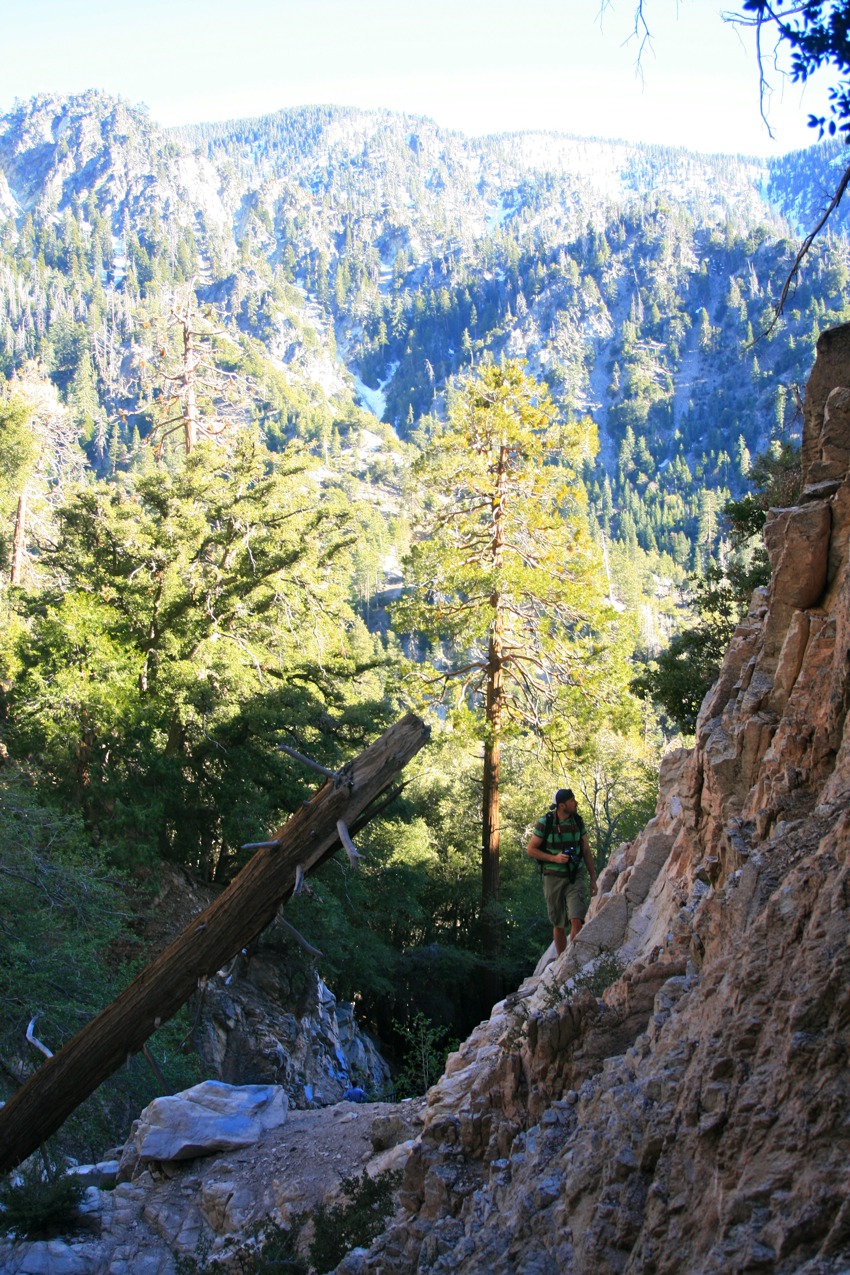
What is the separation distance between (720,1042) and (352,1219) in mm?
3142

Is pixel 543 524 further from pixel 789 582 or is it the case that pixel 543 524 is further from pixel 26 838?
pixel 789 582

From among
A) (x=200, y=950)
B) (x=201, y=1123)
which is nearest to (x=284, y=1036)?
(x=201, y=1123)

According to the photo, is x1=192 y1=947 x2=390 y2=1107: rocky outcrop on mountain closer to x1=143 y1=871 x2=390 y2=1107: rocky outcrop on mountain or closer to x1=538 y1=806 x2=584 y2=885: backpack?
x1=143 y1=871 x2=390 y2=1107: rocky outcrop on mountain

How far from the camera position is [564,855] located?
8.38m

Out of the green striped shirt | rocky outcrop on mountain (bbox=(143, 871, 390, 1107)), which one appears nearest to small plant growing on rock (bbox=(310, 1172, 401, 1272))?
the green striped shirt

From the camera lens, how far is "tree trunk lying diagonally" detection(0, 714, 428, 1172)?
6.73 meters

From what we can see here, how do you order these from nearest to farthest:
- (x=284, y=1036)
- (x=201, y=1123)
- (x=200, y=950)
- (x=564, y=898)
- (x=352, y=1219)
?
1. (x=352, y=1219)
2. (x=200, y=950)
3. (x=201, y=1123)
4. (x=564, y=898)
5. (x=284, y=1036)

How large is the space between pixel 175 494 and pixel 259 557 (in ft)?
6.64

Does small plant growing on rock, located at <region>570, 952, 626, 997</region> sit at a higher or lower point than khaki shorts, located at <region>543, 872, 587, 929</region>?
higher

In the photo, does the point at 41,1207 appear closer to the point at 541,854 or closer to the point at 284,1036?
the point at 541,854

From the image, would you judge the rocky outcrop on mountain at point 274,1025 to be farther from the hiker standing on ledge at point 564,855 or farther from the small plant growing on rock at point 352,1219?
the small plant growing on rock at point 352,1219

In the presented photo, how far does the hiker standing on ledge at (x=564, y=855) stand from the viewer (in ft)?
27.4

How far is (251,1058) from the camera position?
14.4 m

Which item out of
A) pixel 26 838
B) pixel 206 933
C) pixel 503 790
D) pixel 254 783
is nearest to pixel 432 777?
pixel 503 790
